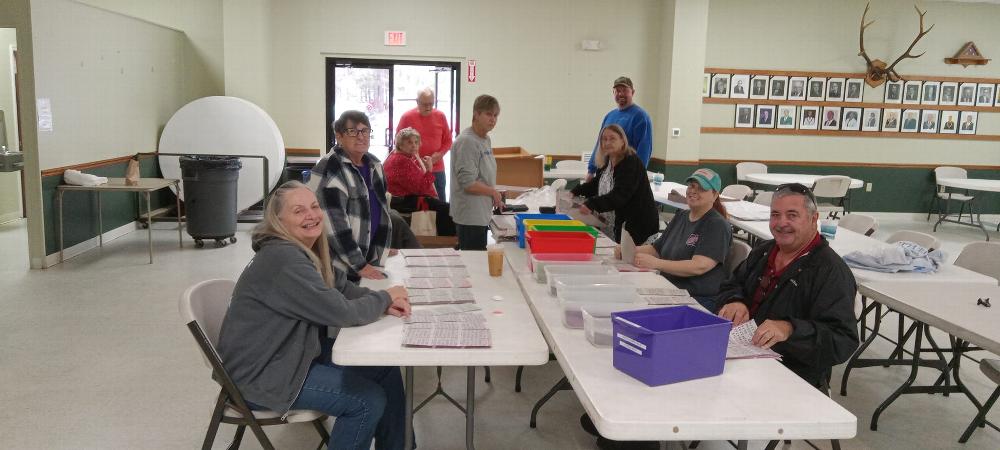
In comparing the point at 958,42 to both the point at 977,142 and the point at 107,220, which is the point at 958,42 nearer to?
the point at 977,142

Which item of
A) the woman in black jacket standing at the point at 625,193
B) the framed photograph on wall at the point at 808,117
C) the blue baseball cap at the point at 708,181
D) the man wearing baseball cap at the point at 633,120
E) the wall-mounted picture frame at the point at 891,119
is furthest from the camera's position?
the wall-mounted picture frame at the point at 891,119

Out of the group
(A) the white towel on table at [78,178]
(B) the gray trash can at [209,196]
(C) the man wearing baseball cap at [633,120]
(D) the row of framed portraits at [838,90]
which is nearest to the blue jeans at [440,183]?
(C) the man wearing baseball cap at [633,120]

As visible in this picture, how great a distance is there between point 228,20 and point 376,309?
7.31 m

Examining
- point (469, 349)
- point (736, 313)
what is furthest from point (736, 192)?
point (469, 349)

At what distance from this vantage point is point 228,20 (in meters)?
8.66

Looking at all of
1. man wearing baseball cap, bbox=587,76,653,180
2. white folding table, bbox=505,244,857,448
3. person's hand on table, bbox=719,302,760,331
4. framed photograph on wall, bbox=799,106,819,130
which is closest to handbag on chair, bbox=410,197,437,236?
man wearing baseball cap, bbox=587,76,653,180

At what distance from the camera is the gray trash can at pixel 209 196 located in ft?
23.1

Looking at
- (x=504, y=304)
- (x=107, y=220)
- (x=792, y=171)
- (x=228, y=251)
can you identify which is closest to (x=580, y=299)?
(x=504, y=304)

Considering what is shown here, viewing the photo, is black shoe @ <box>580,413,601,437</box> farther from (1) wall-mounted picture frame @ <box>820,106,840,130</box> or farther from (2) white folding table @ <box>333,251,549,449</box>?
(1) wall-mounted picture frame @ <box>820,106,840,130</box>

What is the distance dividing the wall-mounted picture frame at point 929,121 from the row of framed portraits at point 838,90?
125mm

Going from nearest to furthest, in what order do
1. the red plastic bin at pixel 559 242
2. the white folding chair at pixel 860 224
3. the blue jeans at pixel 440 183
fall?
the red plastic bin at pixel 559 242, the white folding chair at pixel 860 224, the blue jeans at pixel 440 183

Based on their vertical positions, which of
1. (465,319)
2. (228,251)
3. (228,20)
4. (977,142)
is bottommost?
(228,251)

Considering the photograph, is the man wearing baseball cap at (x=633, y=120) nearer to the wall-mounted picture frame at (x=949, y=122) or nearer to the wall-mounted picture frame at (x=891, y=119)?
the wall-mounted picture frame at (x=891, y=119)

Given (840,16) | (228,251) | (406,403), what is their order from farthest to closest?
(840,16)
(228,251)
(406,403)
